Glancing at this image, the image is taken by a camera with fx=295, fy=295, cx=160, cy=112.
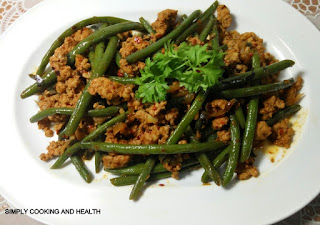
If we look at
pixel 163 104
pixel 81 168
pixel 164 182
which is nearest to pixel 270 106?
pixel 163 104

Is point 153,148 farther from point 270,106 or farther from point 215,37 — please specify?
point 215,37

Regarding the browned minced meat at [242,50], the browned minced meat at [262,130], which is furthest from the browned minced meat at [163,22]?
the browned minced meat at [262,130]

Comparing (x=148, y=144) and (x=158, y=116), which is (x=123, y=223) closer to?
(x=148, y=144)

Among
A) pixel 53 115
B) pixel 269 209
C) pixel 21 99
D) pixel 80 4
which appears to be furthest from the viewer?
pixel 80 4

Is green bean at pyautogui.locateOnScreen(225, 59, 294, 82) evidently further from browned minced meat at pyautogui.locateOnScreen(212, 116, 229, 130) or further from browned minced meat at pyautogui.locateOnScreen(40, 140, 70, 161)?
browned minced meat at pyautogui.locateOnScreen(40, 140, 70, 161)

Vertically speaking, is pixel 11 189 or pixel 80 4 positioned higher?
pixel 80 4

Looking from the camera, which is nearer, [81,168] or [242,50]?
[81,168]

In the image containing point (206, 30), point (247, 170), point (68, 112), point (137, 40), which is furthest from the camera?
point (206, 30)

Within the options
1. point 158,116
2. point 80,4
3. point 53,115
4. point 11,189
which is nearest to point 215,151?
point 158,116
